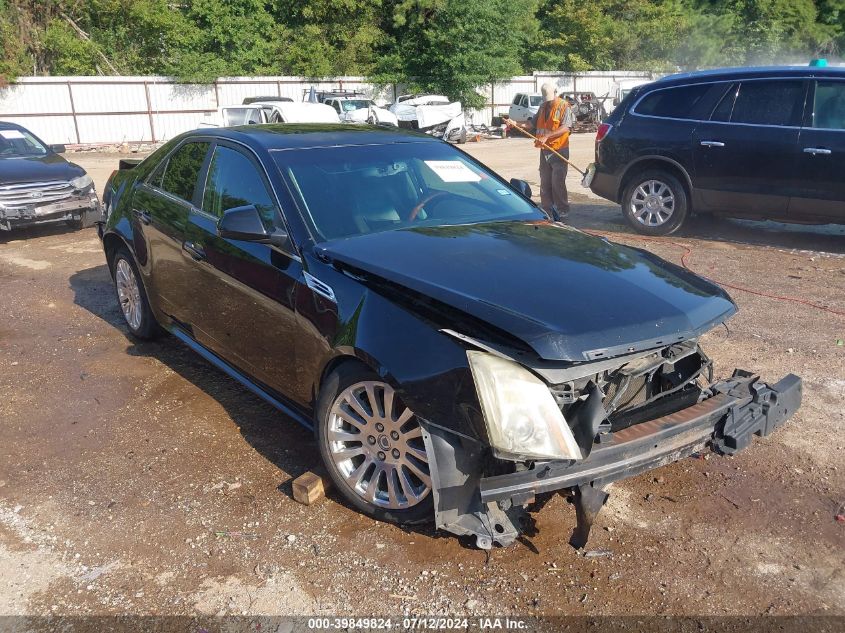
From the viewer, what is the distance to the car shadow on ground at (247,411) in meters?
3.91

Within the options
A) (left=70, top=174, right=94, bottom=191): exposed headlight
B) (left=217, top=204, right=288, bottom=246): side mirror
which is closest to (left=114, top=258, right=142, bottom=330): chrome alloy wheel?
(left=217, top=204, right=288, bottom=246): side mirror

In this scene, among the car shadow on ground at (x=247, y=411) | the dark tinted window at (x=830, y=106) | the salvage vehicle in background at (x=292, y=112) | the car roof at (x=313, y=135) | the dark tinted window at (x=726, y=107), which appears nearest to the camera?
the car shadow on ground at (x=247, y=411)

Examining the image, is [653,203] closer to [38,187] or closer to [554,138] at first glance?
[554,138]

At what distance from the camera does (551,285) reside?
319 centimetres

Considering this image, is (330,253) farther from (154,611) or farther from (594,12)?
(594,12)

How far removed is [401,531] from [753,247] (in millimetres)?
6664

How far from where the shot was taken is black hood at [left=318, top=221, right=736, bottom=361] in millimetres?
2859

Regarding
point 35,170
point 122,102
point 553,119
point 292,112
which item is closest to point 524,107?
point 292,112

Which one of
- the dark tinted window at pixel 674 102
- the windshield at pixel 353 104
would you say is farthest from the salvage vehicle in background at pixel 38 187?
the windshield at pixel 353 104

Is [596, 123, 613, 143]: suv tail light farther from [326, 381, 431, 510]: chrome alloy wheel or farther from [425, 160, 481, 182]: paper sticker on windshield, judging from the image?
[326, 381, 431, 510]: chrome alloy wheel

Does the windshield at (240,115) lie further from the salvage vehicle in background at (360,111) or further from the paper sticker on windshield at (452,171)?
the paper sticker on windshield at (452,171)

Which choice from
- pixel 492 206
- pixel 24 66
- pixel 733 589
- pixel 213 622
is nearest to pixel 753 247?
pixel 492 206

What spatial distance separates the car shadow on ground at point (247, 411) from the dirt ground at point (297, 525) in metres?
0.02

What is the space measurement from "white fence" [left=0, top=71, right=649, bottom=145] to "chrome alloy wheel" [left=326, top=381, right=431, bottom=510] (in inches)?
1023
